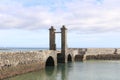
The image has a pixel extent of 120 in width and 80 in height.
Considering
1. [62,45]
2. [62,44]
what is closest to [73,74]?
[62,45]

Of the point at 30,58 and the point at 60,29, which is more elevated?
the point at 60,29

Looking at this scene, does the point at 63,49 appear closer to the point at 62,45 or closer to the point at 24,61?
the point at 62,45

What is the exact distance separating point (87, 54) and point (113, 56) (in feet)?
15.7

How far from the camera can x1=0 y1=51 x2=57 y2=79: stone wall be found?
888 inches

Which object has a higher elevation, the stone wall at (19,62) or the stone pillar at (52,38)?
the stone pillar at (52,38)

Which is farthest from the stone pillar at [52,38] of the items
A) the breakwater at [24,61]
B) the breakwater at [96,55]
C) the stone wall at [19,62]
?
the breakwater at [96,55]

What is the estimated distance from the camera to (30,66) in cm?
2856

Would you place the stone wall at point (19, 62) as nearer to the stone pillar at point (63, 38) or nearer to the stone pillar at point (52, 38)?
the stone pillar at point (52, 38)

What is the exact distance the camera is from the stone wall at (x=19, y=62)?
22.6 metres

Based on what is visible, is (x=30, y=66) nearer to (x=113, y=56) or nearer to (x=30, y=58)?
(x=30, y=58)

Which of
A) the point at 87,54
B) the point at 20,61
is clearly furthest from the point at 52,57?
the point at 87,54

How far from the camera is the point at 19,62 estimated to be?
25734mm

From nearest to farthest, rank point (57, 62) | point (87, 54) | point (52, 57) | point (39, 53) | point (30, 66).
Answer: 1. point (30, 66)
2. point (39, 53)
3. point (52, 57)
4. point (57, 62)
5. point (87, 54)


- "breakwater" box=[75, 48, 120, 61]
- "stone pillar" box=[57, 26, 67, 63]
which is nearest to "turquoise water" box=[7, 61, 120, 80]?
"stone pillar" box=[57, 26, 67, 63]
